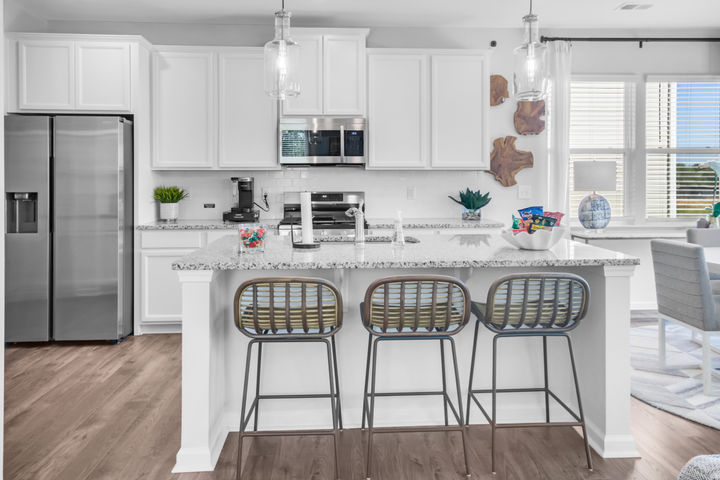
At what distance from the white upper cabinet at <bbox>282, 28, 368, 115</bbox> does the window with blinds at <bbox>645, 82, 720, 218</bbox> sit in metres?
2.89

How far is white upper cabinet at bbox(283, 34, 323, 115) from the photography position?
4.69 metres

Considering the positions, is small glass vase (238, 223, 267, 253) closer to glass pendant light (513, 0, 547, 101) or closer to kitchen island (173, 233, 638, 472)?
kitchen island (173, 233, 638, 472)

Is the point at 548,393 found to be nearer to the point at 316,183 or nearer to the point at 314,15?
the point at 316,183

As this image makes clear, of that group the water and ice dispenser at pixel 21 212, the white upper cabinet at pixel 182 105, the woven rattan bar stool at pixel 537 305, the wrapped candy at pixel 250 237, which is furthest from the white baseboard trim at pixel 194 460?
the white upper cabinet at pixel 182 105

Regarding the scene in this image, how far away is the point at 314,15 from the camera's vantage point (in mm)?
4738

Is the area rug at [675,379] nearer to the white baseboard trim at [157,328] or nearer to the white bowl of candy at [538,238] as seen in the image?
the white bowl of candy at [538,238]

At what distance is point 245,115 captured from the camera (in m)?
4.73

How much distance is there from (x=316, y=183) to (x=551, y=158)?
7.37ft

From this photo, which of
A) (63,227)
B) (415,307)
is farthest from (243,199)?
(415,307)

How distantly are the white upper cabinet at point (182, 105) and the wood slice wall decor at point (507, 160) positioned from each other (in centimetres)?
259

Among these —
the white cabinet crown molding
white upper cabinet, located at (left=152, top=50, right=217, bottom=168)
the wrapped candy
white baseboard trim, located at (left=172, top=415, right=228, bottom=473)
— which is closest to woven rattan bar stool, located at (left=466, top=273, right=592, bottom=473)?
the wrapped candy

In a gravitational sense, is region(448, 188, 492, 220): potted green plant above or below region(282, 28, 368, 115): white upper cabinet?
below

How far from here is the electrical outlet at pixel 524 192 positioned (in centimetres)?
528

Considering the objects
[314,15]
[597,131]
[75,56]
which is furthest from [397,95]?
[75,56]
